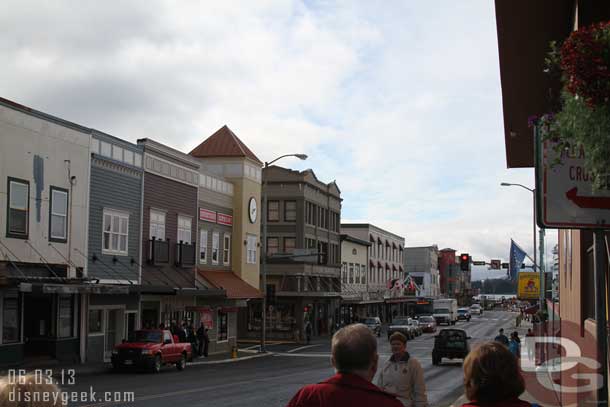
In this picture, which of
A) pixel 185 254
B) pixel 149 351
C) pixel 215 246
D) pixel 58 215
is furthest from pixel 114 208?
pixel 215 246

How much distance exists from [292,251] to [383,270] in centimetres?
3806

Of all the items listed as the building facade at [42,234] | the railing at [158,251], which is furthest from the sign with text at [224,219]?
the building facade at [42,234]

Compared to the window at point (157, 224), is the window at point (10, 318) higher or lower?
lower

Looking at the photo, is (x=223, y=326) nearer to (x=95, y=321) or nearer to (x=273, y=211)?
(x=95, y=321)

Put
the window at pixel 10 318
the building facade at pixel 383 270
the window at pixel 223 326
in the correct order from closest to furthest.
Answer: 1. the window at pixel 10 318
2. the window at pixel 223 326
3. the building facade at pixel 383 270

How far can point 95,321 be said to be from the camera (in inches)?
1259

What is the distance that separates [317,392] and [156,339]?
2670 centimetres

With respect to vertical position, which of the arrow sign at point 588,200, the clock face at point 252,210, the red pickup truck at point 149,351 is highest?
the clock face at point 252,210

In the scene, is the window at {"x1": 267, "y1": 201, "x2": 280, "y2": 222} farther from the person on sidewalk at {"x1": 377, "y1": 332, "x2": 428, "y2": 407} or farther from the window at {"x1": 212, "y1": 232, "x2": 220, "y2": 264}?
the person on sidewalk at {"x1": 377, "y1": 332, "x2": 428, "y2": 407}

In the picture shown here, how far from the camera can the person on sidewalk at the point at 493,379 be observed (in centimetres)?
401

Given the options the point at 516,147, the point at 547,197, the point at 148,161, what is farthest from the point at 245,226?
the point at 547,197

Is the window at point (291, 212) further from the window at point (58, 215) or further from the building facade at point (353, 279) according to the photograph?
the window at point (58, 215)

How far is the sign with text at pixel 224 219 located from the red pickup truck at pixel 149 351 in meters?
14.7

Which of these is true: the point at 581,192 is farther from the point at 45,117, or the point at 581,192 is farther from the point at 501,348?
the point at 45,117
